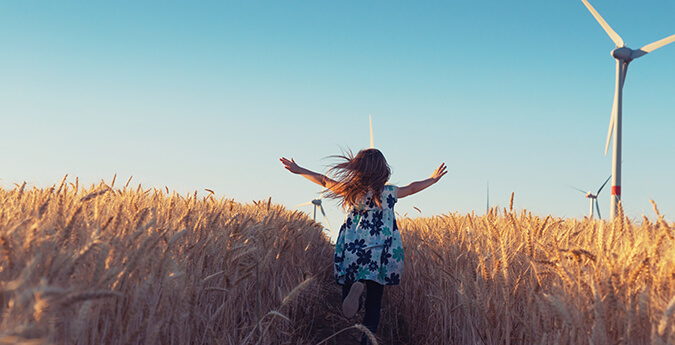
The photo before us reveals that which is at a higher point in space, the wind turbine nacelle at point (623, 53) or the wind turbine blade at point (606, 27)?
the wind turbine blade at point (606, 27)

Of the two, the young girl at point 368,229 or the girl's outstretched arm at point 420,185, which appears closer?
the young girl at point 368,229

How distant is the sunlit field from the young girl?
527mm

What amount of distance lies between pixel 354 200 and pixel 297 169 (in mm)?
887

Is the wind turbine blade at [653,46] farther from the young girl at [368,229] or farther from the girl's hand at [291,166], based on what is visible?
the girl's hand at [291,166]

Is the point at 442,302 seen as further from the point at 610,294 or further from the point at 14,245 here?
the point at 14,245

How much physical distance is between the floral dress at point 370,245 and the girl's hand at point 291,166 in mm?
844

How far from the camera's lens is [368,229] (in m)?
5.50

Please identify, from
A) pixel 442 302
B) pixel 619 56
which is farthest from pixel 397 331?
pixel 619 56

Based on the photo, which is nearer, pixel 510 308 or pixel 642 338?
pixel 642 338

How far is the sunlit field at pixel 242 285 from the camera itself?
208 centimetres

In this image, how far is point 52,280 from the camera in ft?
6.61

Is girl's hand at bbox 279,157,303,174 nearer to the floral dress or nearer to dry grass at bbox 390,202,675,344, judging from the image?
the floral dress

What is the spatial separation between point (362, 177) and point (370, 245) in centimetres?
79

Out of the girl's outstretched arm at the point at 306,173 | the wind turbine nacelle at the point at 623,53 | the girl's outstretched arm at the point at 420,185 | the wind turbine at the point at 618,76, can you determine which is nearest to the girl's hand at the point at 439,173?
the girl's outstretched arm at the point at 420,185
